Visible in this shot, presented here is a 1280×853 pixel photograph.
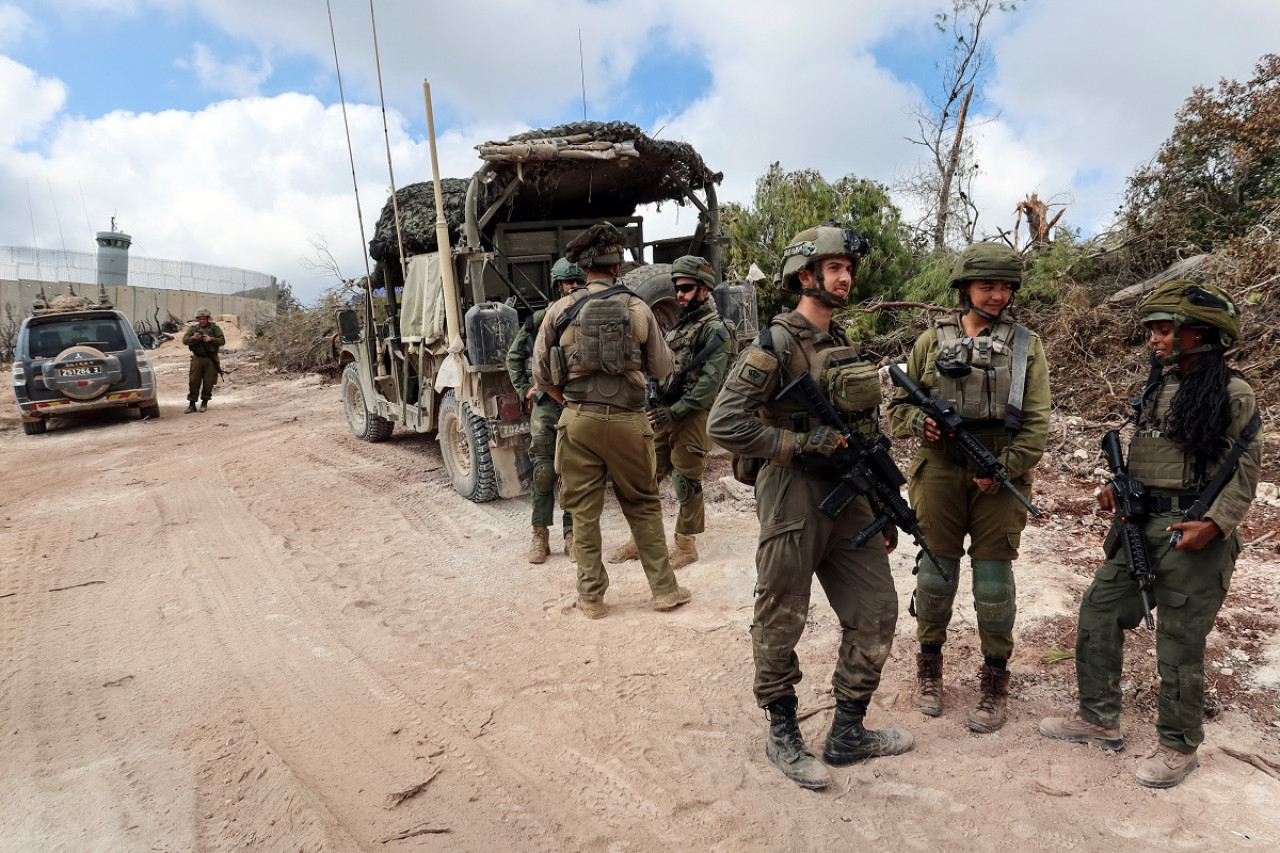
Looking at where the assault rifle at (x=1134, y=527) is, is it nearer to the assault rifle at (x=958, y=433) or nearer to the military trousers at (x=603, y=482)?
the assault rifle at (x=958, y=433)

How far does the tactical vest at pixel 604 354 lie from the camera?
3.99 meters

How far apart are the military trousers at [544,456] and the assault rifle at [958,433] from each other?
2750 mm

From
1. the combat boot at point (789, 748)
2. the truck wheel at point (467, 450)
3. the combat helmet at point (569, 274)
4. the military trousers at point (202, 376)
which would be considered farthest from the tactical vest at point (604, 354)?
the military trousers at point (202, 376)

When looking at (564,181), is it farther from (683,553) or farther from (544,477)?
(683,553)

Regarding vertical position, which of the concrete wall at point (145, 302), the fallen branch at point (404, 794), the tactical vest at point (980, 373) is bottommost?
the fallen branch at point (404, 794)

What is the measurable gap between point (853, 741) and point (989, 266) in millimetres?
1780

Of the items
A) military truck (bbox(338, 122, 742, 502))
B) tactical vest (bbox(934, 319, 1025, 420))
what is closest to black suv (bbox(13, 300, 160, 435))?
military truck (bbox(338, 122, 742, 502))

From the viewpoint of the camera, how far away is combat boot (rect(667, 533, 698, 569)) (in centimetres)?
496

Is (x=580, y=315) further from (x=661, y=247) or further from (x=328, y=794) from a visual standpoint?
(x=661, y=247)

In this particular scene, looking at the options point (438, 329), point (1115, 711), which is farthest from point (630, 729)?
point (438, 329)

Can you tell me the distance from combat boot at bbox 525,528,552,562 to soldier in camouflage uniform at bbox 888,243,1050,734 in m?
2.70

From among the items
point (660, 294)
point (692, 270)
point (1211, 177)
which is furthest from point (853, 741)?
point (1211, 177)

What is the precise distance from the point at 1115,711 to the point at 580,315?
2.81 meters

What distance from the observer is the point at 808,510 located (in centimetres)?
266
